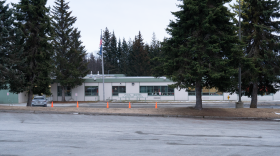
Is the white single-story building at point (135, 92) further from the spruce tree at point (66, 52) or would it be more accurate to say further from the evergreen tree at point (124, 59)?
the evergreen tree at point (124, 59)

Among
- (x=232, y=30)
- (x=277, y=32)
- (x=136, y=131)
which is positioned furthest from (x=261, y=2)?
(x=136, y=131)

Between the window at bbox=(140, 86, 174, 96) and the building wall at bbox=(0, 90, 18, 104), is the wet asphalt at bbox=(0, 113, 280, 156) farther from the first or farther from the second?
the window at bbox=(140, 86, 174, 96)

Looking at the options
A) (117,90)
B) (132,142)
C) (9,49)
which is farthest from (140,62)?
(132,142)

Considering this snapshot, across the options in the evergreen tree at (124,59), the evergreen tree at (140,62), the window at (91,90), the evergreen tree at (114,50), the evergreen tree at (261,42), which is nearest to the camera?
the evergreen tree at (261,42)

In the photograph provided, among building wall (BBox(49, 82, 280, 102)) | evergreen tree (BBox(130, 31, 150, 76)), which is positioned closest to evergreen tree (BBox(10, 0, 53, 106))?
building wall (BBox(49, 82, 280, 102))

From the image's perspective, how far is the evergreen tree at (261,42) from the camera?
20.1 metres

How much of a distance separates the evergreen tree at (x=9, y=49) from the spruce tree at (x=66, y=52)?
1533cm

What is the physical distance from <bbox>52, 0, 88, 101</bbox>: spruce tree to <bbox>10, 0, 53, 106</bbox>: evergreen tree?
537 inches

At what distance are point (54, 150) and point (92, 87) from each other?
1329 inches

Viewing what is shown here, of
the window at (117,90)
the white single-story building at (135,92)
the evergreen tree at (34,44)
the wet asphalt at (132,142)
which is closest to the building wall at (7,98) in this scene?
the white single-story building at (135,92)

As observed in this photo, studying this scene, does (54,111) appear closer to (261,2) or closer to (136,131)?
(136,131)

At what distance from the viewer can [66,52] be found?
132ft

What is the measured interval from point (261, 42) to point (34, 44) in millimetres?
21509

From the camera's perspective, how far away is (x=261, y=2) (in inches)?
813
